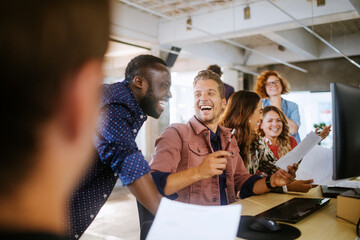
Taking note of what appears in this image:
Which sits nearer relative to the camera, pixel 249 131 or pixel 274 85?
pixel 249 131

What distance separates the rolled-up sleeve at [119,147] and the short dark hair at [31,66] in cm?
92

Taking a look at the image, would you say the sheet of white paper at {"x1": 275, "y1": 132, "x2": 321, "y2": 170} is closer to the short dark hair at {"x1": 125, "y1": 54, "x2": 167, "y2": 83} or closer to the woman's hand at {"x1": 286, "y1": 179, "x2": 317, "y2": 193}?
the woman's hand at {"x1": 286, "y1": 179, "x2": 317, "y2": 193}

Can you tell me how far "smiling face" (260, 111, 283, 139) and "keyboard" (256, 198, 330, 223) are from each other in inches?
60.5

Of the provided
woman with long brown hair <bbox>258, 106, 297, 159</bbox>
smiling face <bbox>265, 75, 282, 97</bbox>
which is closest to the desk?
woman with long brown hair <bbox>258, 106, 297, 159</bbox>

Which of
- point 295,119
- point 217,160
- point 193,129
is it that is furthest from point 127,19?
point 217,160

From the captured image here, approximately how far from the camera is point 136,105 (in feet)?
4.55

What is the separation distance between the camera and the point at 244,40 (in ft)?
31.2

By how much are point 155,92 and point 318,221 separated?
94 centimetres

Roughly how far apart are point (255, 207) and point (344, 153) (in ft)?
1.67

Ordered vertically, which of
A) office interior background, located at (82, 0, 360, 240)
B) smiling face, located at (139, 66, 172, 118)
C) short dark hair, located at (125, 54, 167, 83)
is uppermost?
office interior background, located at (82, 0, 360, 240)

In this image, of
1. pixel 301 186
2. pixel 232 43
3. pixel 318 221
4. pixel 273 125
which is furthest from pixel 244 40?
pixel 318 221

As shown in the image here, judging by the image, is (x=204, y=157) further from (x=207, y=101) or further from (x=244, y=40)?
(x=244, y=40)

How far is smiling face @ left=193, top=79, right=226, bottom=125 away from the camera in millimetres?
1979

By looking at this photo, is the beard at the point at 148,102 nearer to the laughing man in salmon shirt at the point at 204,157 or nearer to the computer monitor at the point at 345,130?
the laughing man in salmon shirt at the point at 204,157
